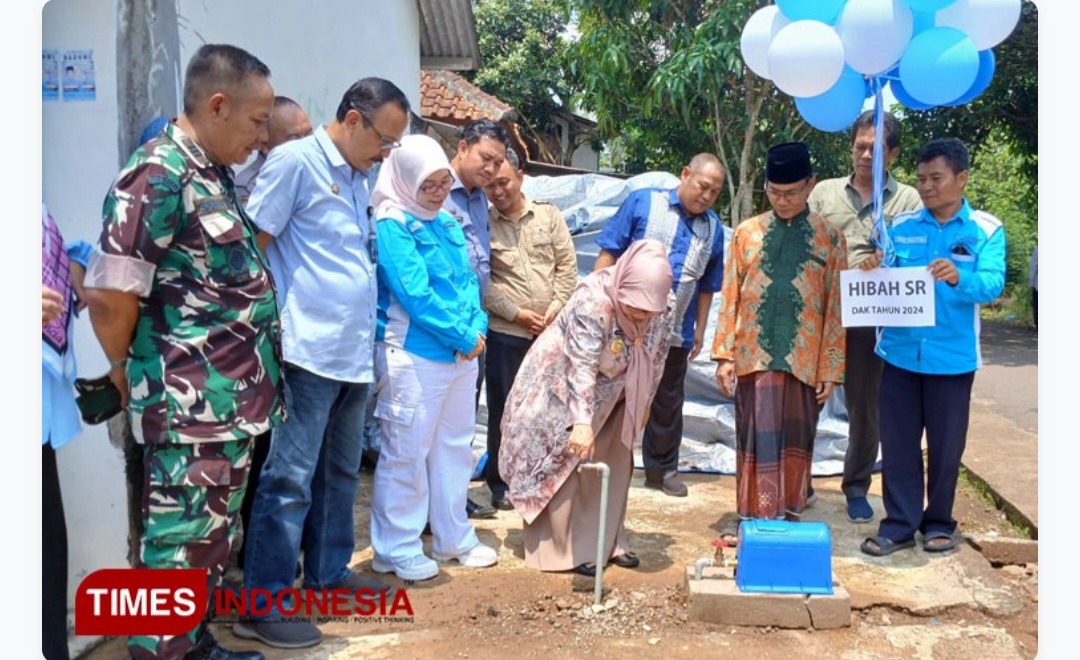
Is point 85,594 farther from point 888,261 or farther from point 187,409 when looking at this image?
point 888,261

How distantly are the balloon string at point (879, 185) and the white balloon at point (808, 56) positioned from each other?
357 millimetres

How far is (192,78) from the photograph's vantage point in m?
2.53

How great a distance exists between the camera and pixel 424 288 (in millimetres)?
3520

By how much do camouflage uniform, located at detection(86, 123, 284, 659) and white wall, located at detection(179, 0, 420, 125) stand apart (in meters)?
1.07

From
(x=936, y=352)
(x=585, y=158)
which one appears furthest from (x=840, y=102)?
(x=585, y=158)

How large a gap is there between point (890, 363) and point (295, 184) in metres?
2.71

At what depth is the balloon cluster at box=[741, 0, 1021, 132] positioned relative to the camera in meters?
3.64

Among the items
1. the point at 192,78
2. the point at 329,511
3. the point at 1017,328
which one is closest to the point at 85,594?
the point at 329,511

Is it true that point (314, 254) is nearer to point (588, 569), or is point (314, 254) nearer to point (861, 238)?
point (588, 569)

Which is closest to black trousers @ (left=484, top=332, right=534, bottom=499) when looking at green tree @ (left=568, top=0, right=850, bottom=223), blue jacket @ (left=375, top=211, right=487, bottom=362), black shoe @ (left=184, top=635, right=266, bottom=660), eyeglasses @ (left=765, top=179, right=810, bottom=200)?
blue jacket @ (left=375, top=211, right=487, bottom=362)

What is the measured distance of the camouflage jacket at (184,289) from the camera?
7.88ft

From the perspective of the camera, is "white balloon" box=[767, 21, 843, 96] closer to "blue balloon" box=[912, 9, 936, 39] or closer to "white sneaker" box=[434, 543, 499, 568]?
"blue balloon" box=[912, 9, 936, 39]

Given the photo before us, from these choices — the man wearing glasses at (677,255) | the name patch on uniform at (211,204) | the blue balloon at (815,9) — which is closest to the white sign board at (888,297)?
the man wearing glasses at (677,255)

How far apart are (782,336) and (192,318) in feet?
8.57
